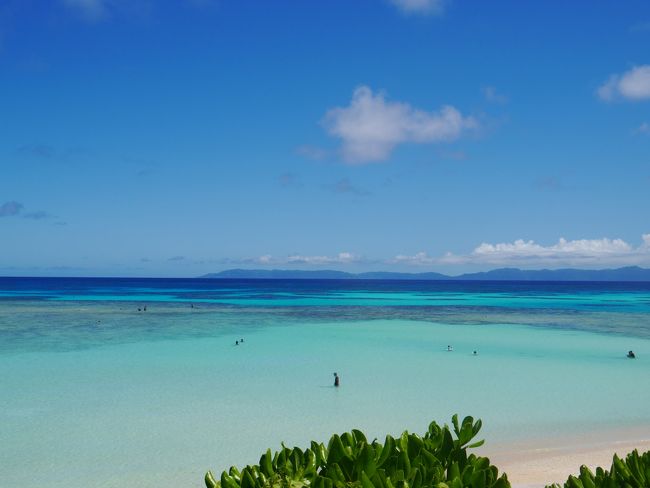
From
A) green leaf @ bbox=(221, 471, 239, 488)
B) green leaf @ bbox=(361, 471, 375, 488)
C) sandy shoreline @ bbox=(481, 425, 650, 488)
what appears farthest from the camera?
sandy shoreline @ bbox=(481, 425, 650, 488)

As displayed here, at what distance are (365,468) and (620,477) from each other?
6.17 ft

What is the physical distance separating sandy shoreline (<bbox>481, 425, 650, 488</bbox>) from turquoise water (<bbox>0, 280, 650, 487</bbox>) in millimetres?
738

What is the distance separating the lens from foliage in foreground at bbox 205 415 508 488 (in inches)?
136

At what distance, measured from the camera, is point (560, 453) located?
50.3ft

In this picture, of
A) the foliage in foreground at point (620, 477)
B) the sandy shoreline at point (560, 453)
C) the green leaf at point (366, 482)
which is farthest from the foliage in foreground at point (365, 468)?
the sandy shoreline at point (560, 453)

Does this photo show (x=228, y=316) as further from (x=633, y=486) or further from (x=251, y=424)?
(x=633, y=486)

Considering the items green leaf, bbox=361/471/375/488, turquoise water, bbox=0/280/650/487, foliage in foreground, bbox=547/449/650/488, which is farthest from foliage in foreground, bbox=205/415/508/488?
turquoise water, bbox=0/280/650/487

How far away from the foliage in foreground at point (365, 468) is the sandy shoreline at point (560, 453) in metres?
10.3

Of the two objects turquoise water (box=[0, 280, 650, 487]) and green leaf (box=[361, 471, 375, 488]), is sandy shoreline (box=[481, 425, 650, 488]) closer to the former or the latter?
turquoise water (box=[0, 280, 650, 487])

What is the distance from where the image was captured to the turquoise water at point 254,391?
15.7m

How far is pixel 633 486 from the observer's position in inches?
157

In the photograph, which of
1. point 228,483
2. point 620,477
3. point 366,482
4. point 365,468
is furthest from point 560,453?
point 228,483

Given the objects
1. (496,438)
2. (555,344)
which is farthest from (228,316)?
(496,438)

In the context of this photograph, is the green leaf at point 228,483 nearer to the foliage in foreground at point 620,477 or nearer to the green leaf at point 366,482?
the green leaf at point 366,482
